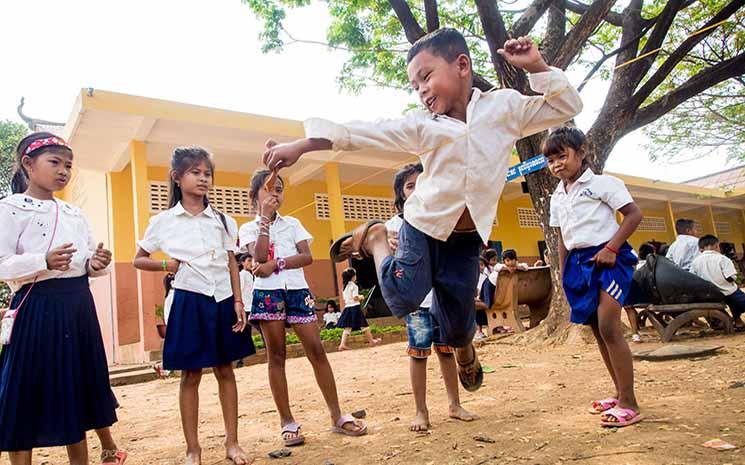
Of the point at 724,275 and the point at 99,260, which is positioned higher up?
the point at 99,260

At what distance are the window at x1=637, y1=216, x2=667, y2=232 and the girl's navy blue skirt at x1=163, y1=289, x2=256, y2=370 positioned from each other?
72.8 feet

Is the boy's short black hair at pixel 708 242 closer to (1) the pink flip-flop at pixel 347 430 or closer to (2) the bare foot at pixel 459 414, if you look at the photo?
(2) the bare foot at pixel 459 414

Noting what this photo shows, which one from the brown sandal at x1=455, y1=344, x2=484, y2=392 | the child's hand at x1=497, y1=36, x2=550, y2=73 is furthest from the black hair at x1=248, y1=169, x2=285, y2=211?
the child's hand at x1=497, y1=36, x2=550, y2=73

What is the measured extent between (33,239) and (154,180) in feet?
30.3

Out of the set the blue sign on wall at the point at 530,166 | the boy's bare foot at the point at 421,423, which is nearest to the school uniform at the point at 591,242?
the boy's bare foot at the point at 421,423

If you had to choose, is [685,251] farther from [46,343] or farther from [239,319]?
[46,343]

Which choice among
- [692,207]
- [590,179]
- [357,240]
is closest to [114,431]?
[357,240]

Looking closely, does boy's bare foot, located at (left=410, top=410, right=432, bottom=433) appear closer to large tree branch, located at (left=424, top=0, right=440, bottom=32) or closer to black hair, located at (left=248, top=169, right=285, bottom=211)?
black hair, located at (left=248, top=169, right=285, bottom=211)

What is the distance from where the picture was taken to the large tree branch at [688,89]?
6.49 meters

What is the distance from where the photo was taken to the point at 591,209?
2.95 m

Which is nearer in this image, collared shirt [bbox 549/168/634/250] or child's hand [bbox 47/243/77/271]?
child's hand [bbox 47/243/77/271]

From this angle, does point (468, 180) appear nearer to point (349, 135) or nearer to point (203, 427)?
point (349, 135)

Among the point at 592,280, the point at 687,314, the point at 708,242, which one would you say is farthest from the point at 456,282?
the point at 708,242

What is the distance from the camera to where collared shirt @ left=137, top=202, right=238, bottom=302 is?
2.76 m
